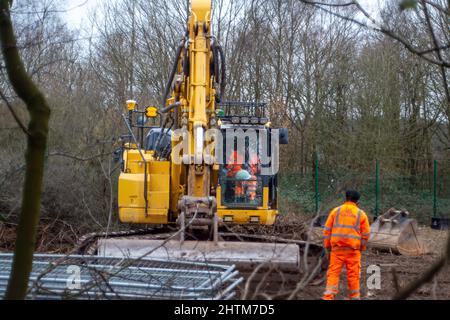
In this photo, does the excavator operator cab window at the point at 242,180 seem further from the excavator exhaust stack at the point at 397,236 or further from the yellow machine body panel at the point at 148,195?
the excavator exhaust stack at the point at 397,236

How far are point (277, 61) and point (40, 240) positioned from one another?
15.7 meters

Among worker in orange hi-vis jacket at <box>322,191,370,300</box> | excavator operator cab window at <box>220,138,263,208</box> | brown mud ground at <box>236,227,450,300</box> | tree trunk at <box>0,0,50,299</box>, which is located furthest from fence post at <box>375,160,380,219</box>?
tree trunk at <box>0,0,50,299</box>

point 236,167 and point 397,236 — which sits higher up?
point 236,167

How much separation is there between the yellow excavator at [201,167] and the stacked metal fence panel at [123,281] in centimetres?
305

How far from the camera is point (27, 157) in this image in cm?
320

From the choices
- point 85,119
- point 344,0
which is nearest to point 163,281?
point 344,0

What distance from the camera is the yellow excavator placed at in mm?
8883

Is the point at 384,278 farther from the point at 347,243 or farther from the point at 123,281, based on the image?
the point at 123,281

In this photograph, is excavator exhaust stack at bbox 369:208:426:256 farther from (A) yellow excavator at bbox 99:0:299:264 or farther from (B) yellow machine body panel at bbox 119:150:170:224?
(B) yellow machine body panel at bbox 119:150:170:224

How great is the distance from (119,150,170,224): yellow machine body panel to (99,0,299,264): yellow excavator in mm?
15

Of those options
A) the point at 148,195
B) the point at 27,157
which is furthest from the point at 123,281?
the point at 148,195

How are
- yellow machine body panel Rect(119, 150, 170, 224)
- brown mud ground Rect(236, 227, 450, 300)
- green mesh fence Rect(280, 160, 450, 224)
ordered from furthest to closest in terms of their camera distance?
1. green mesh fence Rect(280, 160, 450, 224)
2. yellow machine body panel Rect(119, 150, 170, 224)
3. brown mud ground Rect(236, 227, 450, 300)

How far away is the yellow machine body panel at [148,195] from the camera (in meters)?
10.5

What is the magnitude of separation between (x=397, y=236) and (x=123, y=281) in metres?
9.25
